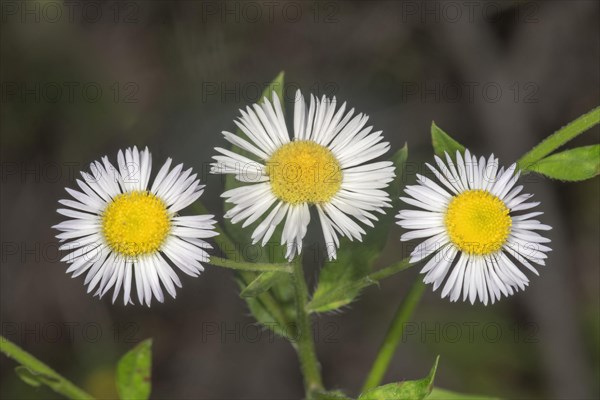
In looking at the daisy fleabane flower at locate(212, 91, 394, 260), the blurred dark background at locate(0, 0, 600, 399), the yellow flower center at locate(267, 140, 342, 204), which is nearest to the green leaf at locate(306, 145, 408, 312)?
the daisy fleabane flower at locate(212, 91, 394, 260)

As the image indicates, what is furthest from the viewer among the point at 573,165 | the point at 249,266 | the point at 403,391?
the point at 573,165

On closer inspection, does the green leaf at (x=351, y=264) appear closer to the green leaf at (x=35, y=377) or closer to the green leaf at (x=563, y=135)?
the green leaf at (x=563, y=135)

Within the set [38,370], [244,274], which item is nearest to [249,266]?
[244,274]

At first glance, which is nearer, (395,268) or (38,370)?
→ (395,268)

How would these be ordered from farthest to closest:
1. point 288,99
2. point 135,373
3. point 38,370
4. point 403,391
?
point 288,99, point 135,373, point 38,370, point 403,391

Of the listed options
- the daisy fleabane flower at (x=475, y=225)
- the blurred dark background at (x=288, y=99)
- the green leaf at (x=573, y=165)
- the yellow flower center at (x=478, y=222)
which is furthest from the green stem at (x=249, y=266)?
the blurred dark background at (x=288, y=99)

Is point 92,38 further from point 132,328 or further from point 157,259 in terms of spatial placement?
point 157,259

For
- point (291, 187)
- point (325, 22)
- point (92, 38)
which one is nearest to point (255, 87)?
point (325, 22)

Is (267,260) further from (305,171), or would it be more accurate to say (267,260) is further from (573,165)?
(573,165)
